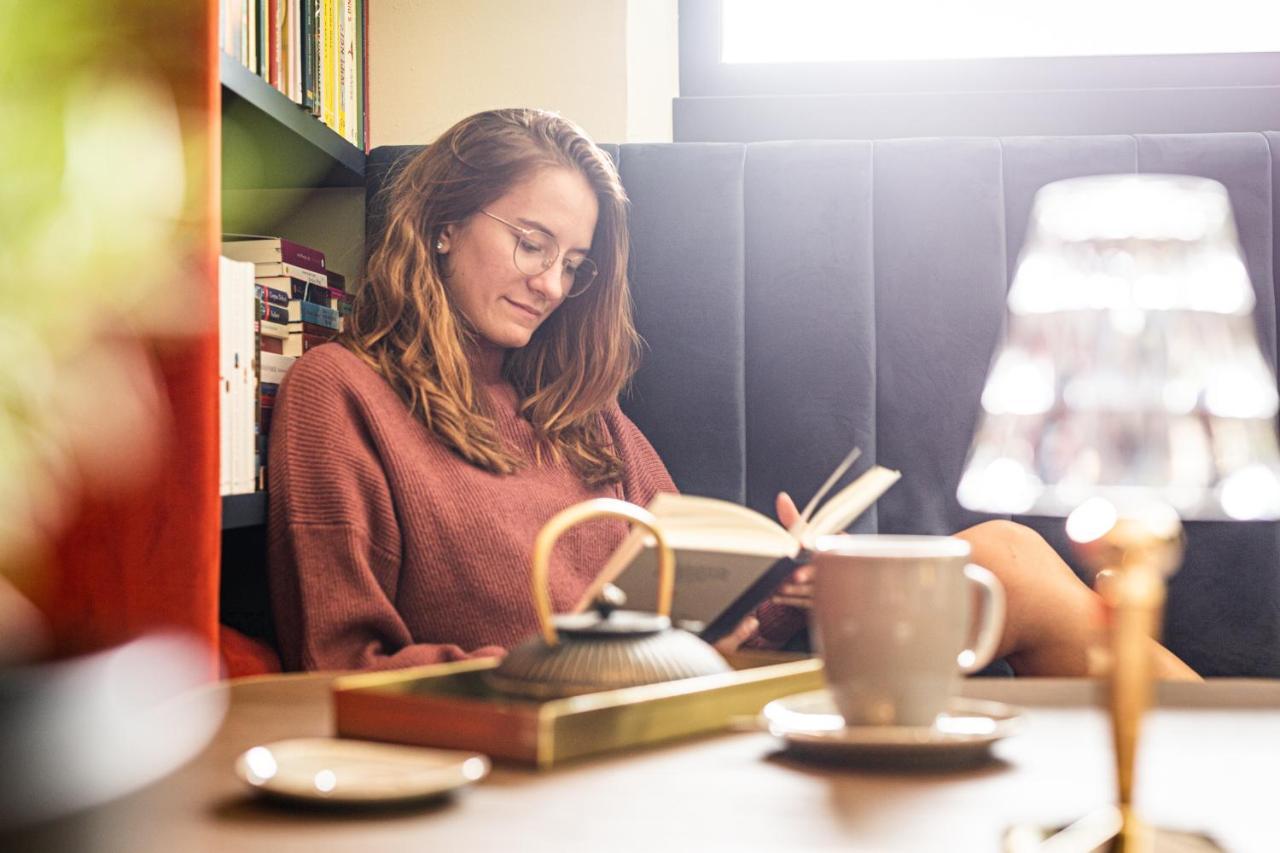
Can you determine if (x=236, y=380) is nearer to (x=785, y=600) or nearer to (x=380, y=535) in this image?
(x=380, y=535)

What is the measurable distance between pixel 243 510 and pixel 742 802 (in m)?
0.96

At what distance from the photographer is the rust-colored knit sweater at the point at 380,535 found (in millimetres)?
1269

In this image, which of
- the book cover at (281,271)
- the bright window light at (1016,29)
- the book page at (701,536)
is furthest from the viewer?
the bright window light at (1016,29)

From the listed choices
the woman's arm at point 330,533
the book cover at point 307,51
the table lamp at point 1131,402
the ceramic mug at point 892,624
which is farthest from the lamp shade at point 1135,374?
the book cover at point 307,51

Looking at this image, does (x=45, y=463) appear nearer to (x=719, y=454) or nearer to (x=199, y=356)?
(x=199, y=356)

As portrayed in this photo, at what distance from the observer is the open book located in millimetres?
874

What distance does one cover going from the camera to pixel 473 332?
1648 mm

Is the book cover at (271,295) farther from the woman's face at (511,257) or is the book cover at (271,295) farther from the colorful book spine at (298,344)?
the woman's face at (511,257)

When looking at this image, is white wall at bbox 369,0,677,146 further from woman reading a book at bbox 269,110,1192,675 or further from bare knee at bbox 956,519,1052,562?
bare knee at bbox 956,519,1052,562

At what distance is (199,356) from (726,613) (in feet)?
1.91

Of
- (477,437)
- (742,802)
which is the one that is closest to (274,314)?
(477,437)

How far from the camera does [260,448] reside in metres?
1.46

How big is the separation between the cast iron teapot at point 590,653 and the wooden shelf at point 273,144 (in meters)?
0.93

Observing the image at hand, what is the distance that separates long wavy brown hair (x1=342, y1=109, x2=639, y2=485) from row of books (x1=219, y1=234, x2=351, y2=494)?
98mm
